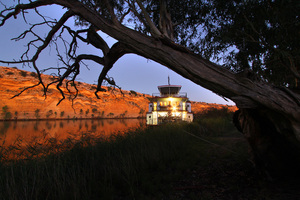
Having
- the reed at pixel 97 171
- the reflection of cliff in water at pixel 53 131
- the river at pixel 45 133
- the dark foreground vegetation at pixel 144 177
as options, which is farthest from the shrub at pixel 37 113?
the dark foreground vegetation at pixel 144 177

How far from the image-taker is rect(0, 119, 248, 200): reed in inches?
102

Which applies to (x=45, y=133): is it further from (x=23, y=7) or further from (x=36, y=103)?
(x=36, y=103)

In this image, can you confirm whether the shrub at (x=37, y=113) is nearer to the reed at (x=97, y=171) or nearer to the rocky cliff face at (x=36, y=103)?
the rocky cliff face at (x=36, y=103)

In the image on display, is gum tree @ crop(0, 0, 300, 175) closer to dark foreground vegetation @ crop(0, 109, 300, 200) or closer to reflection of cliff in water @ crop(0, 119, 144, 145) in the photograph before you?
dark foreground vegetation @ crop(0, 109, 300, 200)

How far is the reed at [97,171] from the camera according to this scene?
2.60 m

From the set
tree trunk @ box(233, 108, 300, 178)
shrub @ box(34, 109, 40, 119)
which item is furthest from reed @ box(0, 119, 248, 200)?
shrub @ box(34, 109, 40, 119)

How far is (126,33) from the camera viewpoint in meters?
2.93

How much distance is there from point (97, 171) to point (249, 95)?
302cm

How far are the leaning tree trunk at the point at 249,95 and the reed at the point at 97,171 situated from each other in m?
1.67

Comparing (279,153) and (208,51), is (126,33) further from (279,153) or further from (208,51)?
(208,51)

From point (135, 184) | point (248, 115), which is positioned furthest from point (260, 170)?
point (135, 184)

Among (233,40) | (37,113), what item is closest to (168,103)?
(233,40)

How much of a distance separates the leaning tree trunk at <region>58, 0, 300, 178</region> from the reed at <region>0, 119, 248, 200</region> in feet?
5.48

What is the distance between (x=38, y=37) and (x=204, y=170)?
4.73 m
